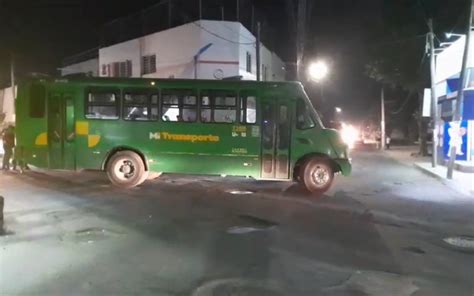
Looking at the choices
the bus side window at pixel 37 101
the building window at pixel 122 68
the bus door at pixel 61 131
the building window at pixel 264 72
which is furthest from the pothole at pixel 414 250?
the building window at pixel 264 72

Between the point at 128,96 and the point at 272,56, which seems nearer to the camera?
the point at 128,96

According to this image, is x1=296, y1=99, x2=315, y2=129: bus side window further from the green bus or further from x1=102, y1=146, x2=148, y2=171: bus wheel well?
x1=102, y1=146, x2=148, y2=171: bus wheel well

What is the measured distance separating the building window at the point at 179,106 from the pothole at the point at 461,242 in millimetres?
8170

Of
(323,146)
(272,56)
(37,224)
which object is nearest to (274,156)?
(323,146)

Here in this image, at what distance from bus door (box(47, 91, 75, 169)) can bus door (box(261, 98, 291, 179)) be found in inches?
215

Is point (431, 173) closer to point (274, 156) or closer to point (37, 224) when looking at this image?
point (274, 156)

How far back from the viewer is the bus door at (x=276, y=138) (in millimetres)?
15797

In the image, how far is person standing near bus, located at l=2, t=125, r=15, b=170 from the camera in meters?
20.0

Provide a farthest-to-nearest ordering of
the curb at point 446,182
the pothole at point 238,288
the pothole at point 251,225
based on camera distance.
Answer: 1. the curb at point 446,182
2. the pothole at point 251,225
3. the pothole at point 238,288

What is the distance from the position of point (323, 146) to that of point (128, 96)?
18.7 ft

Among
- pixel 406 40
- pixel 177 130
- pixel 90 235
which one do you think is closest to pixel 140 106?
pixel 177 130

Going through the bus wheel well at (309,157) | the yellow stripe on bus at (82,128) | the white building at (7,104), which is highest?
the white building at (7,104)

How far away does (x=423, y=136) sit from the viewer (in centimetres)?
3747

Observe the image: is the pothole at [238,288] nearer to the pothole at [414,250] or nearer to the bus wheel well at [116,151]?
the pothole at [414,250]
